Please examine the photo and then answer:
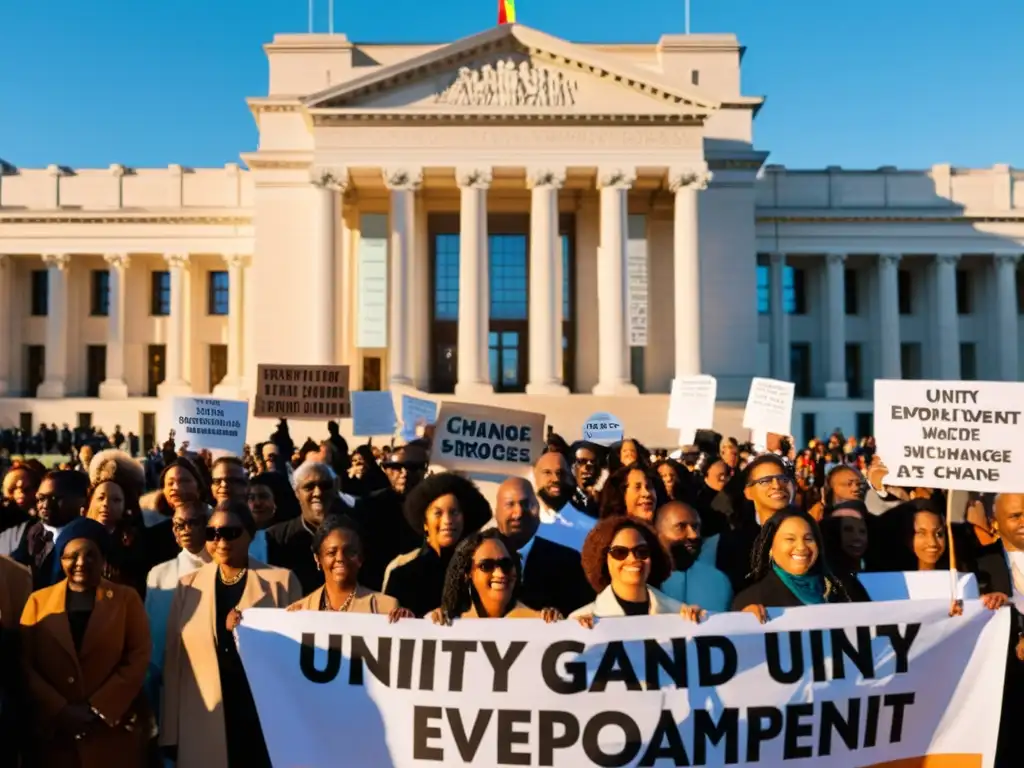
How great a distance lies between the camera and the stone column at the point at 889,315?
45.9 m

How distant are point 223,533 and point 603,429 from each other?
1151cm

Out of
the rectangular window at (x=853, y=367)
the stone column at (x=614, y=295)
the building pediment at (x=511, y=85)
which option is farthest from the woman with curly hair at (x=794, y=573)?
the rectangular window at (x=853, y=367)

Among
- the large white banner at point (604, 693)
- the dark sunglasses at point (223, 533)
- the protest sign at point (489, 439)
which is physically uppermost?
the protest sign at point (489, 439)

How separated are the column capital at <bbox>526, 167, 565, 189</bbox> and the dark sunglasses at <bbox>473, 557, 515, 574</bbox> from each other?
102ft

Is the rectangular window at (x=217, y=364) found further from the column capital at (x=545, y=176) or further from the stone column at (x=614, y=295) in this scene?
the stone column at (x=614, y=295)

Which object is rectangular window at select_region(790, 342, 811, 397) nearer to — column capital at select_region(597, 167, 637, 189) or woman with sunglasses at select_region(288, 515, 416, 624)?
column capital at select_region(597, 167, 637, 189)

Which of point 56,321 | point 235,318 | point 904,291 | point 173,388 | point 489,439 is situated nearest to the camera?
point 489,439

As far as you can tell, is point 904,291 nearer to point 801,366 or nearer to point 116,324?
point 801,366

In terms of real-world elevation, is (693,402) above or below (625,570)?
above

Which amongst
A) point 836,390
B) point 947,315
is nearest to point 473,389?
point 836,390

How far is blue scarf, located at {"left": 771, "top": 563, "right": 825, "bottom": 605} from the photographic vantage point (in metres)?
5.47

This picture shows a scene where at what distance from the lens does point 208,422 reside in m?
13.3

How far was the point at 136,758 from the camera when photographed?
5.42 meters

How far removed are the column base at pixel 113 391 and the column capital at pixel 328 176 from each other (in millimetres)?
17473
